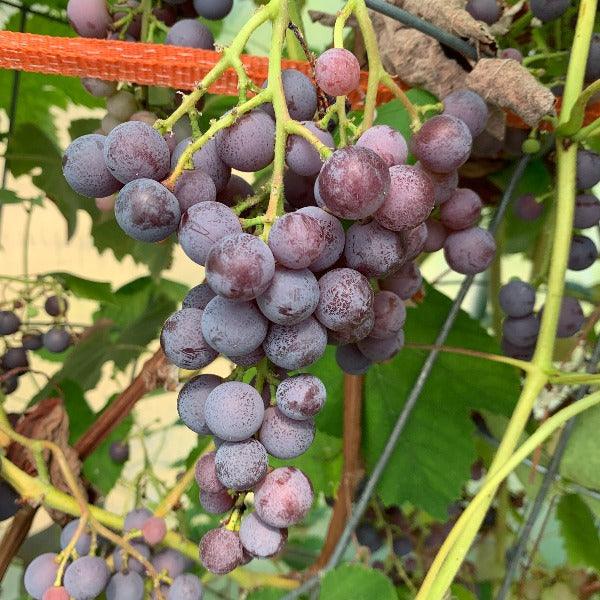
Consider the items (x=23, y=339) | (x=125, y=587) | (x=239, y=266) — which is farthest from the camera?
(x=23, y=339)

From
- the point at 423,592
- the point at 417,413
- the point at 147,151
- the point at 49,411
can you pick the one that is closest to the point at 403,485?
the point at 417,413

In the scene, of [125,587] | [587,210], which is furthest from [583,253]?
[125,587]

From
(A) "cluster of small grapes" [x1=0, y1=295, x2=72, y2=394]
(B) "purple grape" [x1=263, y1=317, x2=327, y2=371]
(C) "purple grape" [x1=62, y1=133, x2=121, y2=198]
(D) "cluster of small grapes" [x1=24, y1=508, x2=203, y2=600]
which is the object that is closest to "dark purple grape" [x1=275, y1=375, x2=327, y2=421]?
(B) "purple grape" [x1=263, y1=317, x2=327, y2=371]

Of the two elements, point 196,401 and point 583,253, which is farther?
point 583,253

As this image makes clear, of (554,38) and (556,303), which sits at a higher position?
(554,38)

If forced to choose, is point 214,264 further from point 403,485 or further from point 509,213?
point 509,213

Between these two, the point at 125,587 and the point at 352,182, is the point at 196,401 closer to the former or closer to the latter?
the point at 352,182

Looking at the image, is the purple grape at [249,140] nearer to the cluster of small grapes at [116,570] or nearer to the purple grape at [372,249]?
the purple grape at [372,249]
